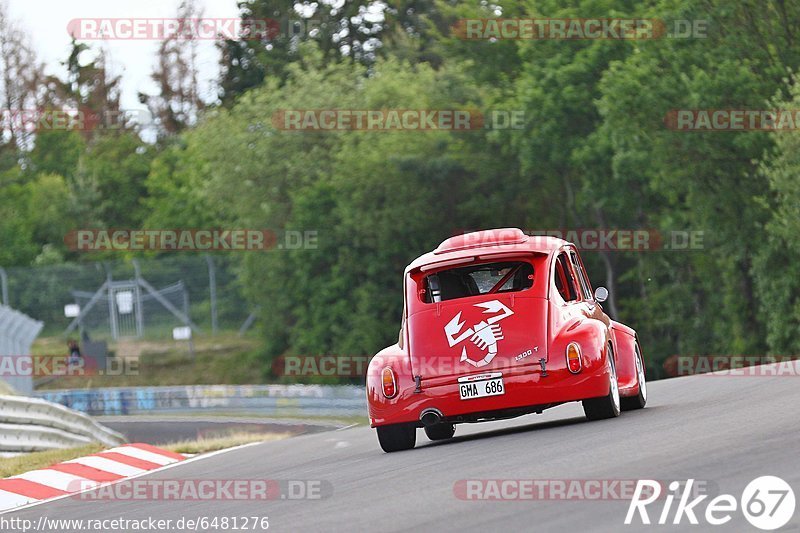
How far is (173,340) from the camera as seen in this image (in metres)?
57.1

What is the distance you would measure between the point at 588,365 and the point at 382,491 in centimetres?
321

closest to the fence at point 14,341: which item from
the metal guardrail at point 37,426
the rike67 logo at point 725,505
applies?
the metal guardrail at point 37,426

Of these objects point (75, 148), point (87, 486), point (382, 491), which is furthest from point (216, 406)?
point (75, 148)

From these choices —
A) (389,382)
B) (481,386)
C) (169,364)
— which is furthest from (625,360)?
(169,364)

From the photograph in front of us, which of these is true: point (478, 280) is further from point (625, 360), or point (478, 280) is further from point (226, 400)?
point (226, 400)

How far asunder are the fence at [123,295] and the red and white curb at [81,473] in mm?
39053

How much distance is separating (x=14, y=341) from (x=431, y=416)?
23923 millimetres

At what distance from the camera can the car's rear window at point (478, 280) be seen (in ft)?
43.6

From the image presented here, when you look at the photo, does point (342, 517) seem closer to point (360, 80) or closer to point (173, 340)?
point (173, 340)

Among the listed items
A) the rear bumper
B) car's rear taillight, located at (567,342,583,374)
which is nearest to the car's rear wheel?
the rear bumper

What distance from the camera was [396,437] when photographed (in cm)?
1318

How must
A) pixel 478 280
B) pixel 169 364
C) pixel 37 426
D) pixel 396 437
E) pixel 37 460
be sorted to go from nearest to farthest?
1. pixel 396 437
2. pixel 478 280
3. pixel 37 460
4. pixel 37 426
5. pixel 169 364

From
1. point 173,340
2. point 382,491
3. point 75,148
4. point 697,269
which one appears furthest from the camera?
point 75,148

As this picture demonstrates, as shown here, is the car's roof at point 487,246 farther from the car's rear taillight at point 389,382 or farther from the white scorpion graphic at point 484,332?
the car's rear taillight at point 389,382
